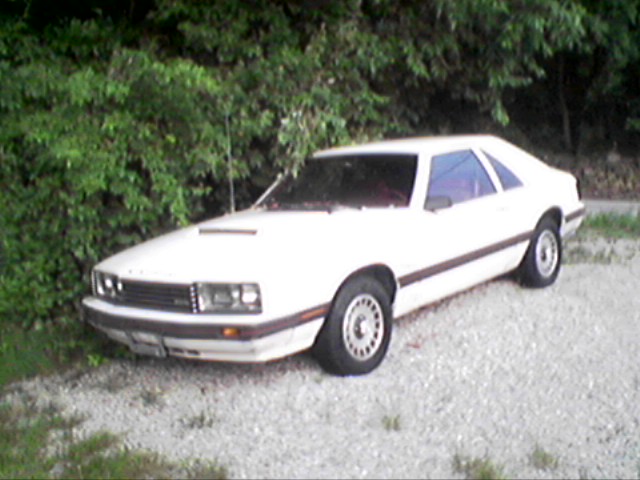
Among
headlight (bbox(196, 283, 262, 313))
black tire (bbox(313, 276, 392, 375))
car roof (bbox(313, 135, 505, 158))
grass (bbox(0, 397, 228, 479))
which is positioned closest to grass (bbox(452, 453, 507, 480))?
grass (bbox(0, 397, 228, 479))

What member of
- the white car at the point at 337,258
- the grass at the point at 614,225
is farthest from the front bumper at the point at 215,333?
the grass at the point at 614,225

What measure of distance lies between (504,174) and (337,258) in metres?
2.42

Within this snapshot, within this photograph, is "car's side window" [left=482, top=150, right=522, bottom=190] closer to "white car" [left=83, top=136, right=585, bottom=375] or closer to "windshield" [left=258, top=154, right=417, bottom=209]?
Answer: "white car" [left=83, top=136, right=585, bottom=375]

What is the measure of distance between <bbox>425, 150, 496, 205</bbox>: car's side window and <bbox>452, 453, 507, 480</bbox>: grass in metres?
2.33

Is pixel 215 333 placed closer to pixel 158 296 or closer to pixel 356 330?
pixel 158 296

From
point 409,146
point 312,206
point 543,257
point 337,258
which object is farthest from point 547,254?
point 337,258

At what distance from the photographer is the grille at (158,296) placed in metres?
5.00

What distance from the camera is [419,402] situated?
197 inches

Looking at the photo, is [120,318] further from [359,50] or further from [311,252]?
[359,50]

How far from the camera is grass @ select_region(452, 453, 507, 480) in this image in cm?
401

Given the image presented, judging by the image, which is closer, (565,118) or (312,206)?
(312,206)

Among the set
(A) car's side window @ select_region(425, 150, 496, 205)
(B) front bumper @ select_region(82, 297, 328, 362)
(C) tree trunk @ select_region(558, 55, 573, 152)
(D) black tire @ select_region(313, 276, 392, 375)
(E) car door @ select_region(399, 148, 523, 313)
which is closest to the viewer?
(B) front bumper @ select_region(82, 297, 328, 362)

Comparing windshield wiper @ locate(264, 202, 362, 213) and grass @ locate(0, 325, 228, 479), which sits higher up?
windshield wiper @ locate(264, 202, 362, 213)

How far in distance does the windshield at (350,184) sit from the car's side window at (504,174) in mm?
986
